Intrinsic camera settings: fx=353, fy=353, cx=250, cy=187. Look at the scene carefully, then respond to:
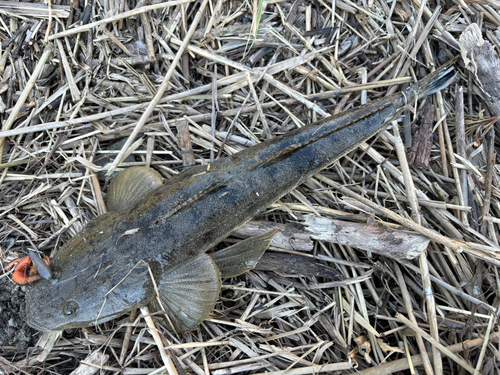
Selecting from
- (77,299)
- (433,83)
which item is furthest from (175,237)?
(433,83)

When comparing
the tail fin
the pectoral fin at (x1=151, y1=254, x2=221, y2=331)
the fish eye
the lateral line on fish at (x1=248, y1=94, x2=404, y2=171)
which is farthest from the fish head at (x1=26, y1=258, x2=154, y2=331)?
the tail fin

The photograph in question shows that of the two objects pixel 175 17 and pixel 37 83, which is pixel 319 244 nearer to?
pixel 175 17

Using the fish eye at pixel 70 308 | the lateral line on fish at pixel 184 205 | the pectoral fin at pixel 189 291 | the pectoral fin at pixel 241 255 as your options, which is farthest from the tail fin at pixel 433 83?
the fish eye at pixel 70 308

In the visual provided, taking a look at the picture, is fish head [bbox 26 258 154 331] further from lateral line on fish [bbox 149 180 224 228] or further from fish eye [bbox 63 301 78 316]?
lateral line on fish [bbox 149 180 224 228]

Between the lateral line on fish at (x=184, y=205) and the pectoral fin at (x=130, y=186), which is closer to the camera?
the lateral line on fish at (x=184, y=205)

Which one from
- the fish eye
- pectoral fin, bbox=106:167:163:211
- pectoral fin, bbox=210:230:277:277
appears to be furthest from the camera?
pectoral fin, bbox=106:167:163:211

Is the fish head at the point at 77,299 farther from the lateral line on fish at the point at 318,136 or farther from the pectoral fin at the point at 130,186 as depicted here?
the lateral line on fish at the point at 318,136

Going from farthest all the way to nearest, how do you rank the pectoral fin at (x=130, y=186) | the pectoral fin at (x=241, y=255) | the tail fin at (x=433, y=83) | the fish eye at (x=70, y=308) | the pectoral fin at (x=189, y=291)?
the tail fin at (x=433, y=83), the pectoral fin at (x=130, y=186), the pectoral fin at (x=241, y=255), the pectoral fin at (x=189, y=291), the fish eye at (x=70, y=308)

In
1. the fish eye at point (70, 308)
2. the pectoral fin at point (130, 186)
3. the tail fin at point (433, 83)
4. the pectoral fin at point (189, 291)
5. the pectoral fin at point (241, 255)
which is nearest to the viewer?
the fish eye at point (70, 308)
